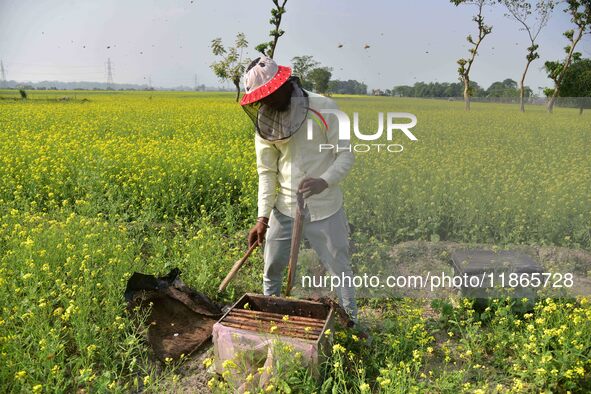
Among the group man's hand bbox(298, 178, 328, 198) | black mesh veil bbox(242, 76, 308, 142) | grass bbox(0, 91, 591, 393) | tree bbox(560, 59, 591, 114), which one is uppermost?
tree bbox(560, 59, 591, 114)

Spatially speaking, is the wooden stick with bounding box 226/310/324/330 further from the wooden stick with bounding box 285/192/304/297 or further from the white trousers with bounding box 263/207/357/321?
the white trousers with bounding box 263/207/357/321

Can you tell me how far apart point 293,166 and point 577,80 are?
11.8 ft

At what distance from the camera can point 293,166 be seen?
9.23 ft

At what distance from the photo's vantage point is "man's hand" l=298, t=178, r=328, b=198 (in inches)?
104

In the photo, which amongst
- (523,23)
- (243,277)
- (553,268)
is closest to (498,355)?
(553,268)

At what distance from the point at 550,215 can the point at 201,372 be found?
2546mm

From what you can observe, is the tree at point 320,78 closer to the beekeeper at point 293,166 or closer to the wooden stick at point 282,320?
the beekeeper at point 293,166

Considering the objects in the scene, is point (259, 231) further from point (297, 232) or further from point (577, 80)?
point (577, 80)

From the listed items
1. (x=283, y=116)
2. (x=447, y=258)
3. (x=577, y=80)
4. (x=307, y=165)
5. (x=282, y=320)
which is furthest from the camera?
(x=577, y=80)

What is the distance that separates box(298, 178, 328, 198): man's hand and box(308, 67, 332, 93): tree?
4.23ft

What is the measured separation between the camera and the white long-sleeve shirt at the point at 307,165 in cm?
273

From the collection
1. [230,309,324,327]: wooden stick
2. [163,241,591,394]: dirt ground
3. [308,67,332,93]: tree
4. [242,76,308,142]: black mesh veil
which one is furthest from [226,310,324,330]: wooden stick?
[308,67,332,93]: tree

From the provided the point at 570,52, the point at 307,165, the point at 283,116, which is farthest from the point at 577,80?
the point at 283,116

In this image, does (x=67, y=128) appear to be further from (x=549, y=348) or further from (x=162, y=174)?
(x=549, y=348)
